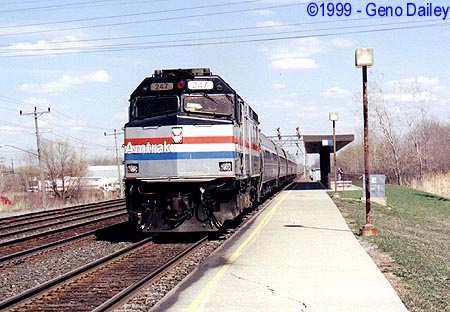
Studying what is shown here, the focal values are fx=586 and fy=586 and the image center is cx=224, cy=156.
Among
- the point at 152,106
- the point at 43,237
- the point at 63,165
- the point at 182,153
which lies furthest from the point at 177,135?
the point at 63,165

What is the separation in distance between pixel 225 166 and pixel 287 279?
197 inches

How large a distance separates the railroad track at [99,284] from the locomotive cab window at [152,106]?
10.7 feet

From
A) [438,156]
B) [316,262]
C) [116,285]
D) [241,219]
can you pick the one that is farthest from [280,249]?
[438,156]

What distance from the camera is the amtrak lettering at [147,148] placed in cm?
1351

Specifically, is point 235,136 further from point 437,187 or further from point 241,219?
point 437,187

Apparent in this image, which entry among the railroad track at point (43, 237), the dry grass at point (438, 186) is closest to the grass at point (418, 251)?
the railroad track at point (43, 237)

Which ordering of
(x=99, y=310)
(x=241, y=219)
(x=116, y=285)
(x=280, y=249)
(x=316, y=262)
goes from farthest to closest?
(x=241, y=219) → (x=280, y=249) → (x=316, y=262) → (x=116, y=285) → (x=99, y=310)

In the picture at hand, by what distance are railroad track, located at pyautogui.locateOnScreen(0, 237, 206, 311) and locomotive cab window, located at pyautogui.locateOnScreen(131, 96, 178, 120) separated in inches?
128

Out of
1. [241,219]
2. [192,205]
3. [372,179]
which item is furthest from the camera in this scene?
[372,179]

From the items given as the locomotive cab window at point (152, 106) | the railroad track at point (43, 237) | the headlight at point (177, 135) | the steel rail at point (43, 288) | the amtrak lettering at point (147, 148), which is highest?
the locomotive cab window at point (152, 106)

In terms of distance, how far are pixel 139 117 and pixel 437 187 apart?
35403mm

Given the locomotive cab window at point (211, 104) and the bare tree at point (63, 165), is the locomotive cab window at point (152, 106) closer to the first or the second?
the locomotive cab window at point (211, 104)

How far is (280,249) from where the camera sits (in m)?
12.1

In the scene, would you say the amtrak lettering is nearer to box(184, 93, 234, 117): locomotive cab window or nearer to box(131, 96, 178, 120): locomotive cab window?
box(131, 96, 178, 120): locomotive cab window
